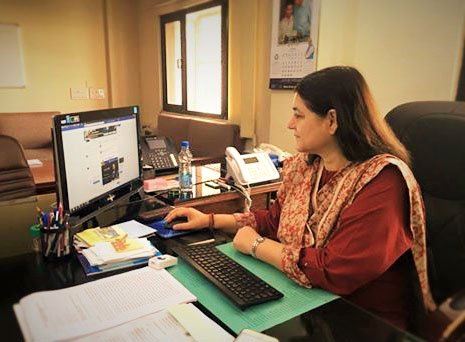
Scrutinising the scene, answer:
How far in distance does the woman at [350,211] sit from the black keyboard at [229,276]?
0.34 ft

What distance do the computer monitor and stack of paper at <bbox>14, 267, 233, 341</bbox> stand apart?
362 millimetres

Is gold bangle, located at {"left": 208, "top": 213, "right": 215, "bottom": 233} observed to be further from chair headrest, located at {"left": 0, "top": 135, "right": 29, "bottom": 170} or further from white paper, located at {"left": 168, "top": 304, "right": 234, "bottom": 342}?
chair headrest, located at {"left": 0, "top": 135, "right": 29, "bottom": 170}

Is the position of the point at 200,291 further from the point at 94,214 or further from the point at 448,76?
the point at 448,76

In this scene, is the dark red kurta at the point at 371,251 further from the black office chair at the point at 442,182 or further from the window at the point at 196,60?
the window at the point at 196,60

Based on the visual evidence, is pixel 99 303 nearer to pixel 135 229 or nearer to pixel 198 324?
pixel 198 324

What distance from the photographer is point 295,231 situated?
4.05ft

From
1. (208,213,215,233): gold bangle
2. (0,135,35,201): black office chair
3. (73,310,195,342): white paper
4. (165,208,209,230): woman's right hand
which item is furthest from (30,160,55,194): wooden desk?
(73,310,195,342): white paper

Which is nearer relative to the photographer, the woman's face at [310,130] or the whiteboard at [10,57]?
the woman's face at [310,130]

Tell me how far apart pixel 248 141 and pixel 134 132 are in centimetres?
208

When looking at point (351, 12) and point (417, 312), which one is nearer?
point (417, 312)

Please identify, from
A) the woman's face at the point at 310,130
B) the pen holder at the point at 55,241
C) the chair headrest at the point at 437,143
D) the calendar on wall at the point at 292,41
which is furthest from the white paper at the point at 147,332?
the calendar on wall at the point at 292,41

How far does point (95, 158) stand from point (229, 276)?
2.20 feet

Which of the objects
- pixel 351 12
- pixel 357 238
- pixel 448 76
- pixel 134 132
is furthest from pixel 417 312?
pixel 351 12

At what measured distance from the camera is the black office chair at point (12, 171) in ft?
5.43
